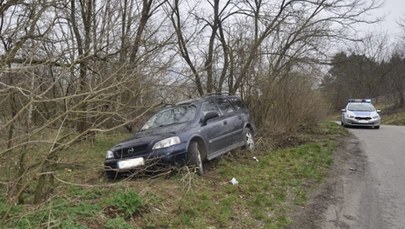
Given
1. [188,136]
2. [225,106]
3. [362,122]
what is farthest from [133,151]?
[362,122]

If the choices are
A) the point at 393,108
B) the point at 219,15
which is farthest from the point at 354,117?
the point at 393,108

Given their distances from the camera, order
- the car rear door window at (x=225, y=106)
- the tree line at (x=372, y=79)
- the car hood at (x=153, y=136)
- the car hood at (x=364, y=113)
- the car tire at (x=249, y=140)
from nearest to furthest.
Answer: the car hood at (x=153, y=136)
the car rear door window at (x=225, y=106)
the car tire at (x=249, y=140)
the car hood at (x=364, y=113)
the tree line at (x=372, y=79)

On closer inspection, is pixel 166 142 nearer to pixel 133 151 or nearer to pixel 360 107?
pixel 133 151

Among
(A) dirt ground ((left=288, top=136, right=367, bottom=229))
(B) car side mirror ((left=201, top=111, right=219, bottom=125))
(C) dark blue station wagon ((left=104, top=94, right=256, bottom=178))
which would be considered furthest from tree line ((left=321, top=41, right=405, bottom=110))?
(B) car side mirror ((left=201, top=111, right=219, bottom=125))

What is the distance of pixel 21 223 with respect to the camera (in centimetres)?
418

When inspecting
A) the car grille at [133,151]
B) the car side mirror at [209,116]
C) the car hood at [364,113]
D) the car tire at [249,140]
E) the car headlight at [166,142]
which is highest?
the car side mirror at [209,116]

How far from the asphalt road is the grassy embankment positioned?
0.60m

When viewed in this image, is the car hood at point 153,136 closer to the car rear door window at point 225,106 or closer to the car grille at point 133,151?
the car grille at point 133,151

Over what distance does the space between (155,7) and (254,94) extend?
466cm

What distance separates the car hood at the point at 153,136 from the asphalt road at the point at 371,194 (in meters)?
3.14

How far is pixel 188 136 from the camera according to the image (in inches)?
286

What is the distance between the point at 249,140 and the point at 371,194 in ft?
12.9

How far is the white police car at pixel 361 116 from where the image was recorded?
19641 millimetres

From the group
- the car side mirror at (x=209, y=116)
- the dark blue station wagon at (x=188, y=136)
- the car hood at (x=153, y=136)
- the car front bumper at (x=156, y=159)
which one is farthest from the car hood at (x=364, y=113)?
the car front bumper at (x=156, y=159)
